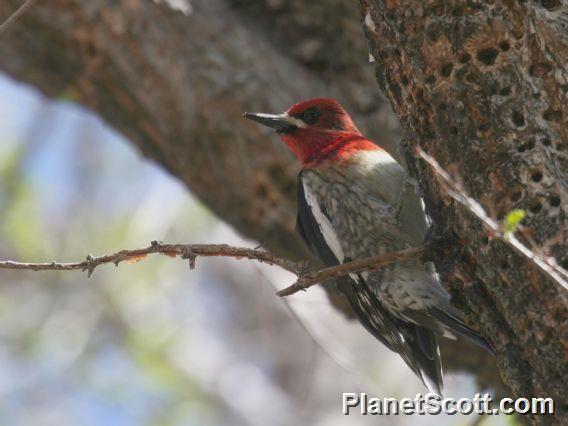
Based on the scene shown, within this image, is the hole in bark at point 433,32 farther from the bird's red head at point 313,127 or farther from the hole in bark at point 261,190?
the hole in bark at point 261,190

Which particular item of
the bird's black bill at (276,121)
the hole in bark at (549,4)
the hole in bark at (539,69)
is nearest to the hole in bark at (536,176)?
the hole in bark at (539,69)

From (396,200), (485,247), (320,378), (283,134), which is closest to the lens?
(485,247)

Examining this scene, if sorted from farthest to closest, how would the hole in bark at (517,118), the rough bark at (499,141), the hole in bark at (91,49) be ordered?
the hole in bark at (91,49) → the hole in bark at (517,118) → the rough bark at (499,141)

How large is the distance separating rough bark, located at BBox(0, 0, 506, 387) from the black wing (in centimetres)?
38

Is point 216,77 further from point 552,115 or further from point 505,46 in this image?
point 552,115

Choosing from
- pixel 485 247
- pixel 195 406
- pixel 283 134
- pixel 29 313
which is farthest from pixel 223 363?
pixel 485 247

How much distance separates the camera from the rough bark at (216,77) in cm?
441

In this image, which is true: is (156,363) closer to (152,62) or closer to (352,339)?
(352,339)

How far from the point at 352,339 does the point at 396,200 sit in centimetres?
403

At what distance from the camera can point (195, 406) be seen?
26.3ft

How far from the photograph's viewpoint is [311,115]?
4.25m

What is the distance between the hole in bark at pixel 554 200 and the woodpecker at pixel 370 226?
134cm

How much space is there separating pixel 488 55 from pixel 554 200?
0.49 m

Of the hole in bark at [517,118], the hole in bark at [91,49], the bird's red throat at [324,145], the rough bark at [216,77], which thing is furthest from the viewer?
the hole in bark at [91,49]
